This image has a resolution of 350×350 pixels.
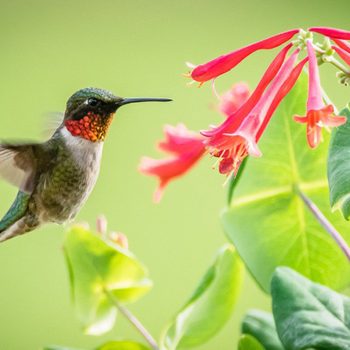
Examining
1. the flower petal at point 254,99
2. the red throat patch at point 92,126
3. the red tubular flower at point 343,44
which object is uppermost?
the red tubular flower at point 343,44

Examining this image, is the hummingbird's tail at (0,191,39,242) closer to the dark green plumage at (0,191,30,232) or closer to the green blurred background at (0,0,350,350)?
Answer: the dark green plumage at (0,191,30,232)

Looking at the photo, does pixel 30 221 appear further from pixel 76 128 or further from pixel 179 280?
pixel 179 280

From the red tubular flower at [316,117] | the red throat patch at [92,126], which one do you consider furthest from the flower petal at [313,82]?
the red throat patch at [92,126]

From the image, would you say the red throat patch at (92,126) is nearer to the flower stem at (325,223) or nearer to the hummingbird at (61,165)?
the hummingbird at (61,165)

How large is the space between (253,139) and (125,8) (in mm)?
3476

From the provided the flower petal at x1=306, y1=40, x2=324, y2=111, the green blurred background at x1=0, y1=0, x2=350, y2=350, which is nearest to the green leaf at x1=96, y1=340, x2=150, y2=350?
the flower petal at x1=306, y1=40, x2=324, y2=111

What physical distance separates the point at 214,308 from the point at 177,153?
0.27 m

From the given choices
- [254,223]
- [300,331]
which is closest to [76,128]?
[254,223]

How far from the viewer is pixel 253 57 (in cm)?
386

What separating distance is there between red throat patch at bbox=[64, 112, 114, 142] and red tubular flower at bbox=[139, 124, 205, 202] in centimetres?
11

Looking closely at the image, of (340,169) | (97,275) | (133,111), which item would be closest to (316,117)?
(340,169)

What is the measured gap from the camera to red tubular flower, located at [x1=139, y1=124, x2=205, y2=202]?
1322 millimetres

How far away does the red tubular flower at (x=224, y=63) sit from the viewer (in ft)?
3.44

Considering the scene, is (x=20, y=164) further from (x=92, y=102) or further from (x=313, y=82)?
(x=313, y=82)
